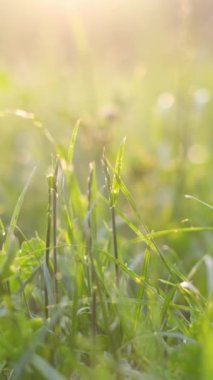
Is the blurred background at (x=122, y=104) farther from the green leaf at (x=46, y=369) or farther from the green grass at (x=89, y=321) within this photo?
the green leaf at (x=46, y=369)

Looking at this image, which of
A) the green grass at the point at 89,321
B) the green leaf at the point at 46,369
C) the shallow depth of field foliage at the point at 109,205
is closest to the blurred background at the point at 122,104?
the shallow depth of field foliage at the point at 109,205

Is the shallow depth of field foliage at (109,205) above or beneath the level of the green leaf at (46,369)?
above

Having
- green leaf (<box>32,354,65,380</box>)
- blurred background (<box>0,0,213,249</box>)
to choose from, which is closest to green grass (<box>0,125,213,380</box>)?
green leaf (<box>32,354,65,380</box>)

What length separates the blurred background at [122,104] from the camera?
215 cm

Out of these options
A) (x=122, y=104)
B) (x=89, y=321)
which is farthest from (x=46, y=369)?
(x=122, y=104)

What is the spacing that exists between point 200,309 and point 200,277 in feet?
2.49

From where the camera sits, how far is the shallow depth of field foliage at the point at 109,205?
877 mm

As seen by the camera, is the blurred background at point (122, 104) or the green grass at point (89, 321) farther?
the blurred background at point (122, 104)

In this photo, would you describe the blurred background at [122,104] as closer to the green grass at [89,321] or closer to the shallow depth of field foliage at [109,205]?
the shallow depth of field foliage at [109,205]

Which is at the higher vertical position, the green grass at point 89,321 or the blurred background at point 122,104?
the blurred background at point 122,104

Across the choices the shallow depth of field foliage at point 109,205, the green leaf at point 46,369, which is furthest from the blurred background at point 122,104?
the green leaf at point 46,369

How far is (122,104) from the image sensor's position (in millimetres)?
2527

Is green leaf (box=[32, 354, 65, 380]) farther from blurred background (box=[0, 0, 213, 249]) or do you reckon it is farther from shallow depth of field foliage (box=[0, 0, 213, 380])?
blurred background (box=[0, 0, 213, 249])

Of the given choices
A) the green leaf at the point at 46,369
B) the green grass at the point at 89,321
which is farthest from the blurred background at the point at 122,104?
the green leaf at the point at 46,369
